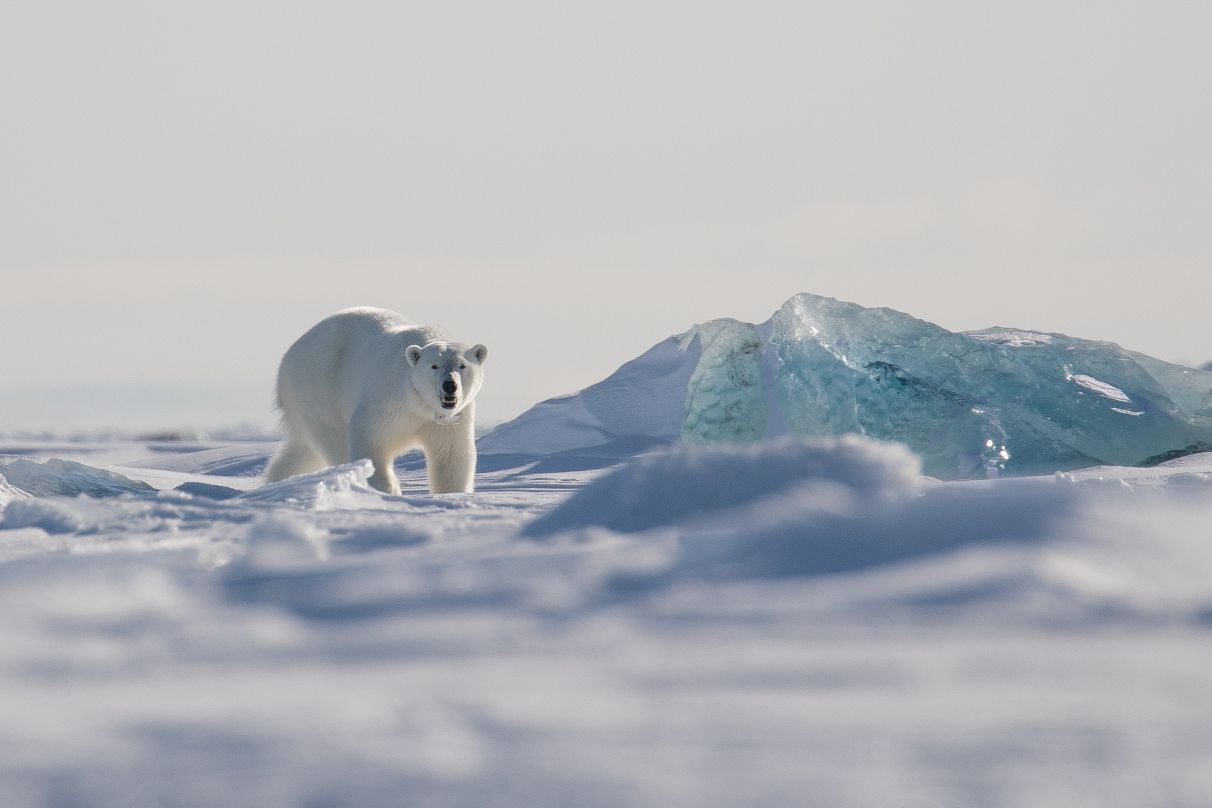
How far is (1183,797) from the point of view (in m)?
1.47

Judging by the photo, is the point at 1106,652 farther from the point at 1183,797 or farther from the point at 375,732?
the point at 375,732

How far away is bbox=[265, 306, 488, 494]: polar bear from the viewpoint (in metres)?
6.71

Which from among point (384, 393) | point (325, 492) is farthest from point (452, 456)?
point (325, 492)

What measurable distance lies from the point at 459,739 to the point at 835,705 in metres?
0.50

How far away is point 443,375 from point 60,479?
3.07 meters

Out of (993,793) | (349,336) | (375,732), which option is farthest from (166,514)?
(349,336)

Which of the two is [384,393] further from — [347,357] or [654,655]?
[654,655]

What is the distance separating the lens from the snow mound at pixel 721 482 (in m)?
2.88

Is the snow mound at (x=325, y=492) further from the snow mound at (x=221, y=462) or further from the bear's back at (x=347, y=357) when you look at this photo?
the snow mound at (x=221, y=462)

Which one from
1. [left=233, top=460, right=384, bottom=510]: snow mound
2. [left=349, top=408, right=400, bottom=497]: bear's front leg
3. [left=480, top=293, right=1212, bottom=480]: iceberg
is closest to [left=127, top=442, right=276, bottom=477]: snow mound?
[left=480, top=293, right=1212, bottom=480]: iceberg

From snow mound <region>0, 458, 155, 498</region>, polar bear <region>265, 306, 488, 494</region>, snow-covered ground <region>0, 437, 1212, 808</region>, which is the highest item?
polar bear <region>265, 306, 488, 494</region>

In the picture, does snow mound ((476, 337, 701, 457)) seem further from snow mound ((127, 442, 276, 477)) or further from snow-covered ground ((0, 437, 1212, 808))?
snow-covered ground ((0, 437, 1212, 808))

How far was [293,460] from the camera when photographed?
27.5ft

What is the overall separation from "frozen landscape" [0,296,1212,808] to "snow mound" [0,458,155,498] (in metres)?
4.60
